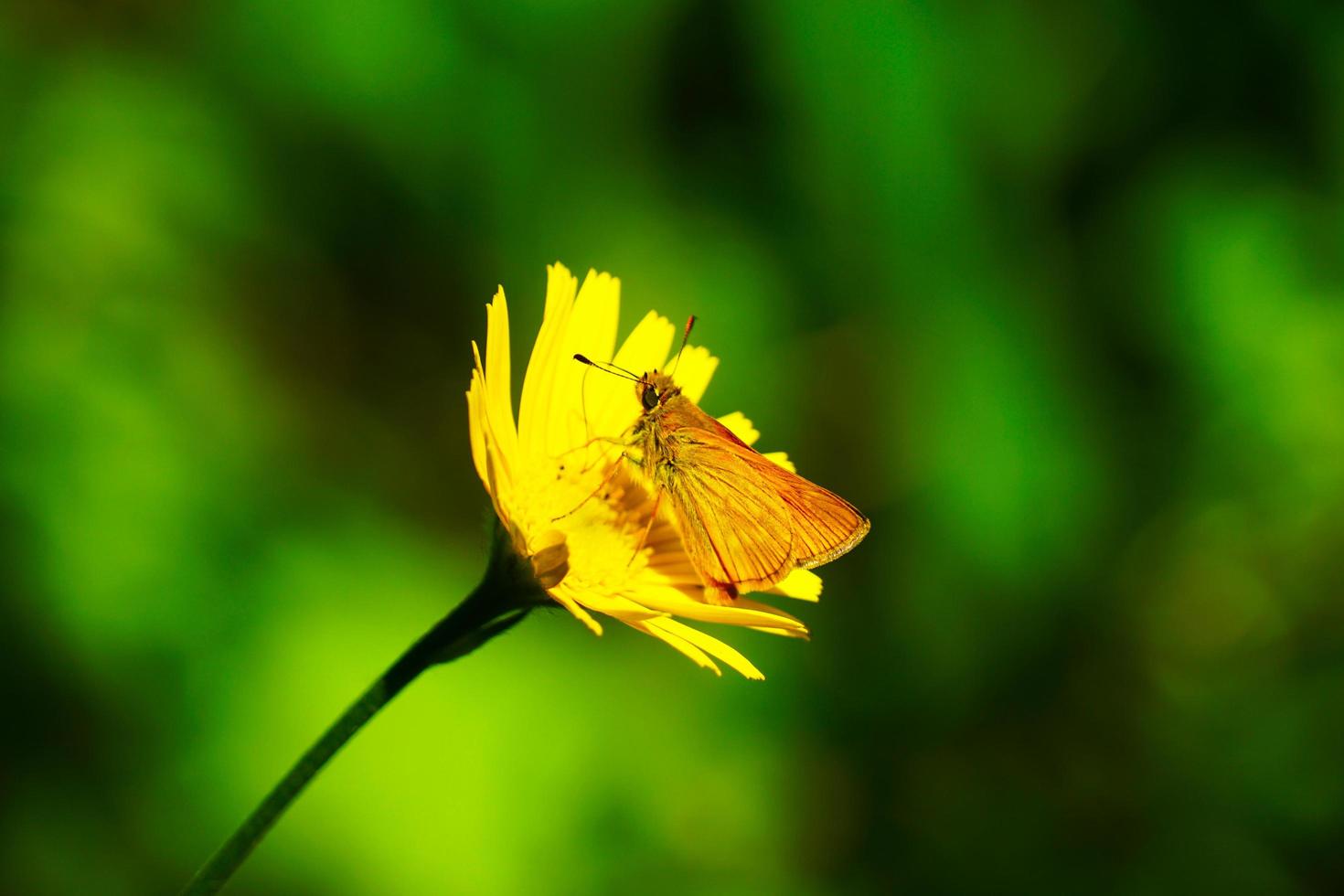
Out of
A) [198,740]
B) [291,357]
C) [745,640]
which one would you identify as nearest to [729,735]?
[745,640]

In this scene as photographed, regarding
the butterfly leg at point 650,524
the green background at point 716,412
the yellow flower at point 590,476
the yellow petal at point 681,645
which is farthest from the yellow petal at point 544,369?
the green background at point 716,412

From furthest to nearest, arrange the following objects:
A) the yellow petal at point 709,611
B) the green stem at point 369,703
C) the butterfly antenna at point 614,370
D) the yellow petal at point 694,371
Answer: the yellow petal at point 694,371, the butterfly antenna at point 614,370, the yellow petal at point 709,611, the green stem at point 369,703

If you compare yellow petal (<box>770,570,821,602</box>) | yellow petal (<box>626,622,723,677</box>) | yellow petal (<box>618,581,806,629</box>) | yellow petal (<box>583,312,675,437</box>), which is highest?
yellow petal (<box>583,312,675,437</box>)

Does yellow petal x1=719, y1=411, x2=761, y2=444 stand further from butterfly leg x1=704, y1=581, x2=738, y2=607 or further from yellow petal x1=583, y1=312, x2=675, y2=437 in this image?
butterfly leg x1=704, y1=581, x2=738, y2=607

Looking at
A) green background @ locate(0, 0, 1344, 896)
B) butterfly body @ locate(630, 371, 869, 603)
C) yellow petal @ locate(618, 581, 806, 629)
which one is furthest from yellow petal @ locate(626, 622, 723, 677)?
green background @ locate(0, 0, 1344, 896)

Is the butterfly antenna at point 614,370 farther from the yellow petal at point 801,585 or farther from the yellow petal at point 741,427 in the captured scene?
the yellow petal at point 801,585

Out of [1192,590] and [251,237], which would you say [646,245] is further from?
[1192,590]

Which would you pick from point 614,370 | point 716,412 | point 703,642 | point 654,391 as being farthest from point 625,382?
point 716,412
